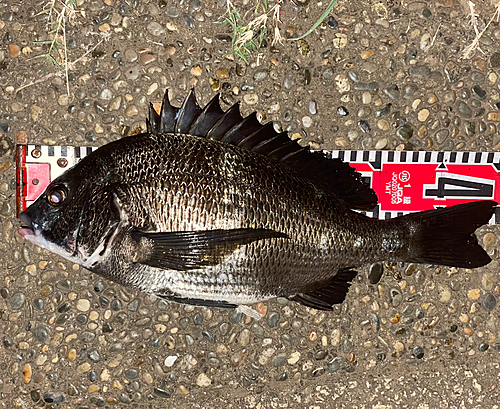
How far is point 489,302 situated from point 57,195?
2.67 m

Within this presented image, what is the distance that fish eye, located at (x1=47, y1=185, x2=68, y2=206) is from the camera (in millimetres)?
2072

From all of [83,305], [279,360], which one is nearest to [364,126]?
[279,360]

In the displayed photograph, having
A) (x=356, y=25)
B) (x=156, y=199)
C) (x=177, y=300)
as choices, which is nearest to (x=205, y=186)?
(x=156, y=199)

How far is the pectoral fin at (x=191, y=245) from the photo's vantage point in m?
1.98

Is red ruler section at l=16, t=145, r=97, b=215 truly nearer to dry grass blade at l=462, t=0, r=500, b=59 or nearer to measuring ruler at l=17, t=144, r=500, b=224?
measuring ruler at l=17, t=144, r=500, b=224

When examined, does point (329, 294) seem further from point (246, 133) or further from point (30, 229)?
point (30, 229)

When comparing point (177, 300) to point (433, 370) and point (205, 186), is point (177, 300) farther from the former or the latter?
point (433, 370)

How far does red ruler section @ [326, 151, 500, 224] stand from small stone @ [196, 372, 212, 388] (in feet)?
4.81

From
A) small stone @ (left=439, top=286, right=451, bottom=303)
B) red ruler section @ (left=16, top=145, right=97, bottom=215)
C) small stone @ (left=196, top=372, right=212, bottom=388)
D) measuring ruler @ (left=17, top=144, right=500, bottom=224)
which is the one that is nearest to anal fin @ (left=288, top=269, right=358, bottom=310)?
measuring ruler @ (left=17, top=144, right=500, bottom=224)

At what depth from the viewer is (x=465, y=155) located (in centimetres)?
257

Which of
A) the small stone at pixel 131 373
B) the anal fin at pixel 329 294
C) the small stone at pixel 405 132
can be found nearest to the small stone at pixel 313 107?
the small stone at pixel 405 132

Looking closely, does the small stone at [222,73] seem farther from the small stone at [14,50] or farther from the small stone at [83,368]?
the small stone at [83,368]

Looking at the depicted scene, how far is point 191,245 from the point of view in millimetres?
1992

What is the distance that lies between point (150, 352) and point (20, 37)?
2.10 meters
